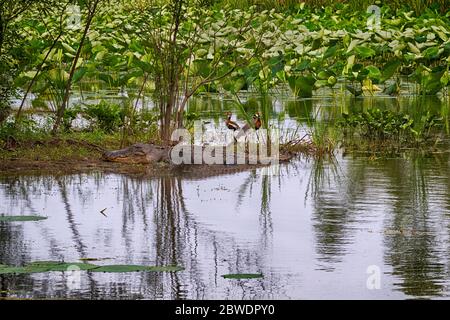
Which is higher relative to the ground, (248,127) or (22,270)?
(248,127)

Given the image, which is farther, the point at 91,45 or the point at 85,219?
the point at 91,45

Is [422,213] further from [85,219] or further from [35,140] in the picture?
[35,140]

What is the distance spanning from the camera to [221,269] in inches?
288

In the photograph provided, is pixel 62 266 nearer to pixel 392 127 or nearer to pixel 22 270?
pixel 22 270

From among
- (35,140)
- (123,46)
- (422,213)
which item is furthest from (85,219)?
(123,46)

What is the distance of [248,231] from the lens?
336 inches

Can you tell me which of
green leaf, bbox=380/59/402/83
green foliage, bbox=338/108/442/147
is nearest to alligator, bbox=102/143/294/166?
green foliage, bbox=338/108/442/147

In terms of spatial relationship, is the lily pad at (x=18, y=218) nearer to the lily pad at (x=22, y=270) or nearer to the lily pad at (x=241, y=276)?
the lily pad at (x=22, y=270)

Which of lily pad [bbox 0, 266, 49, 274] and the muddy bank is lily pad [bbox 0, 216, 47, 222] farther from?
the muddy bank

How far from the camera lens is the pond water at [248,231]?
690cm

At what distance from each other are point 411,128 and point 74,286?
278 inches

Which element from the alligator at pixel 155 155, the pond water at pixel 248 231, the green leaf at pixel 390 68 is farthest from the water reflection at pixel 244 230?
the green leaf at pixel 390 68

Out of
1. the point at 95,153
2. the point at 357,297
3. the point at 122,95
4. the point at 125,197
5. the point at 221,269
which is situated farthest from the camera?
the point at 122,95
